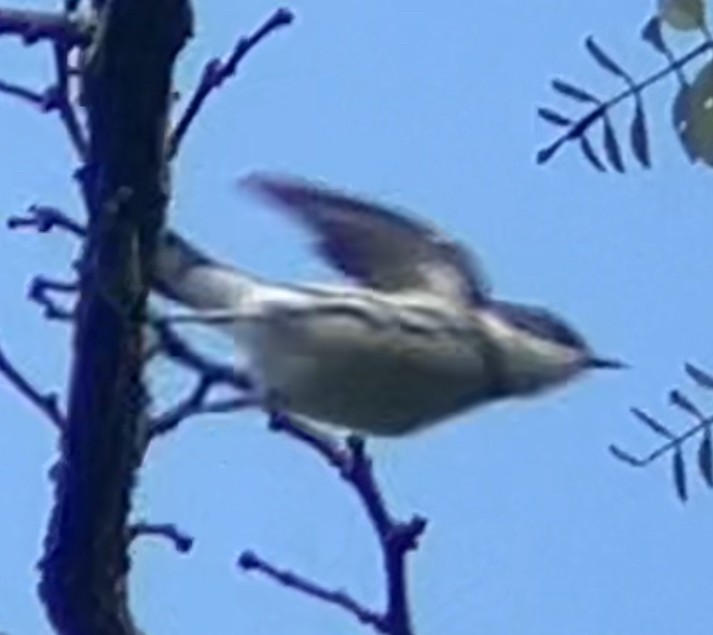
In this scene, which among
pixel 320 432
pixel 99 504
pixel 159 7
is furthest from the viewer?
pixel 320 432

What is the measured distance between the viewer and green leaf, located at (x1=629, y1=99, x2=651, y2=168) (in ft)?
6.46

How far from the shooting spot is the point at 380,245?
105 inches

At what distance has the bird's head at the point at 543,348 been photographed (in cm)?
289

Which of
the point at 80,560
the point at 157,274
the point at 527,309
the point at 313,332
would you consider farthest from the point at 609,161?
the point at 527,309

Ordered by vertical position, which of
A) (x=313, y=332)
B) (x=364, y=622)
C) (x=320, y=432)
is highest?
(x=313, y=332)

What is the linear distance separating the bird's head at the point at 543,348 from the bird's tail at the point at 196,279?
1.67 ft

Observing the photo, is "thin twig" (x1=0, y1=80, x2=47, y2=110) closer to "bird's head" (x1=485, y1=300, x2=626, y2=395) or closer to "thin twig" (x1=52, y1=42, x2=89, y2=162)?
"thin twig" (x1=52, y1=42, x2=89, y2=162)

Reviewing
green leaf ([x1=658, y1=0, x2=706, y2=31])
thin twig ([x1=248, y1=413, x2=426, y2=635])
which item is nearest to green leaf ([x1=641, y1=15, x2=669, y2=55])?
green leaf ([x1=658, y1=0, x2=706, y2=31])

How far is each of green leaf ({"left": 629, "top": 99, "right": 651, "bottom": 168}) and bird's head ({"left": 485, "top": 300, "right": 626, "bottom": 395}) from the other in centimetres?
85

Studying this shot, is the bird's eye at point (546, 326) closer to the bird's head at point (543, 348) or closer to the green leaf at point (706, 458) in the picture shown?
the bird's head at point (543, 348)

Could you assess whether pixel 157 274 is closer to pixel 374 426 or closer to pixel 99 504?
pixel 99 504

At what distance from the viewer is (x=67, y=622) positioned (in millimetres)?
1944

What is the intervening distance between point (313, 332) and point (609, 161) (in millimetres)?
666

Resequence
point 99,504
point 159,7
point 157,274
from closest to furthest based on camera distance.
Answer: point 159,7
point 99,504
point 157,274
